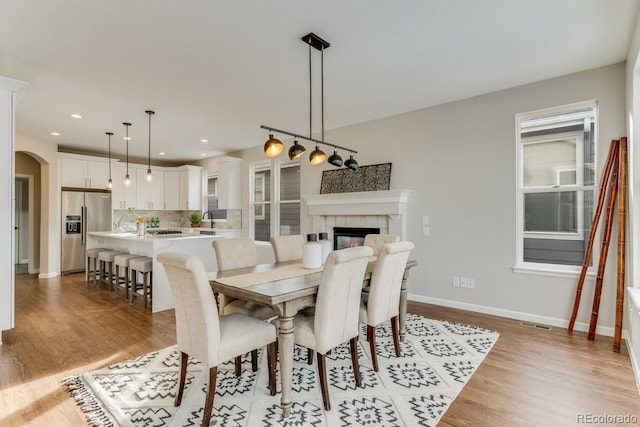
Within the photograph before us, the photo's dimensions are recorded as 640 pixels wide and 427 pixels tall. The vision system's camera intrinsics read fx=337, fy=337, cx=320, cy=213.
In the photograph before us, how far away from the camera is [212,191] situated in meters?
7.88

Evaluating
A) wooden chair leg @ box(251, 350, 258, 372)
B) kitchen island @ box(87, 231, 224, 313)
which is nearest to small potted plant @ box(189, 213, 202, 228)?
kitchen island @ box(87, 231, 224, 313)

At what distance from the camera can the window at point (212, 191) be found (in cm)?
777

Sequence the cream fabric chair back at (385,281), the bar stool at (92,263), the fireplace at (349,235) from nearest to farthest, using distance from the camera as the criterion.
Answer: the cream fabric chair back at (385,281) → the fireplace at (349,235) → the bar stool at (92,263)

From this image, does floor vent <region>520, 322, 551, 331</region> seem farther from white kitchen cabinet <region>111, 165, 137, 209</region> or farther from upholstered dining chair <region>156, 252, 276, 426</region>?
white kitchen cabinet <region>111, 165, 137, 209</region>

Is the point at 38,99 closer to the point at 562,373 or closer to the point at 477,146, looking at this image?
the point at 477,146

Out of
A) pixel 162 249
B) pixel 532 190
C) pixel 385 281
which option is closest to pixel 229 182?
pixel 162 249

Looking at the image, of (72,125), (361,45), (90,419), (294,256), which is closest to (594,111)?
(361,45)

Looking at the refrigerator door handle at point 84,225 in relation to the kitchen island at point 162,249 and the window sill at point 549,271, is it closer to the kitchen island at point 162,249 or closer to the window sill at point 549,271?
the kitchen island at point 162,249

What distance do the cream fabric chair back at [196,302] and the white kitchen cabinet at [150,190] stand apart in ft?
20.8

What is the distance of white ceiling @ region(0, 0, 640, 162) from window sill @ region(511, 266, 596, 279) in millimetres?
2005

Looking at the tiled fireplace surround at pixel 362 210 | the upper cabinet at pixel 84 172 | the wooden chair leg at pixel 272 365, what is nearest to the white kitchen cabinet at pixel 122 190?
the upper cabinet at pixel 84 172

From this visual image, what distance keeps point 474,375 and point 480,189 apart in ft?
7.33

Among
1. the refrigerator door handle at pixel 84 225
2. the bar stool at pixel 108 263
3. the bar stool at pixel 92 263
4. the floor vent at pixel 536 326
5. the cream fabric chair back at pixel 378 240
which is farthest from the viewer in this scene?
the refrigerator door handle at pixel 84 225

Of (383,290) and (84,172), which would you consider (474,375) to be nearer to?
(383,290)
